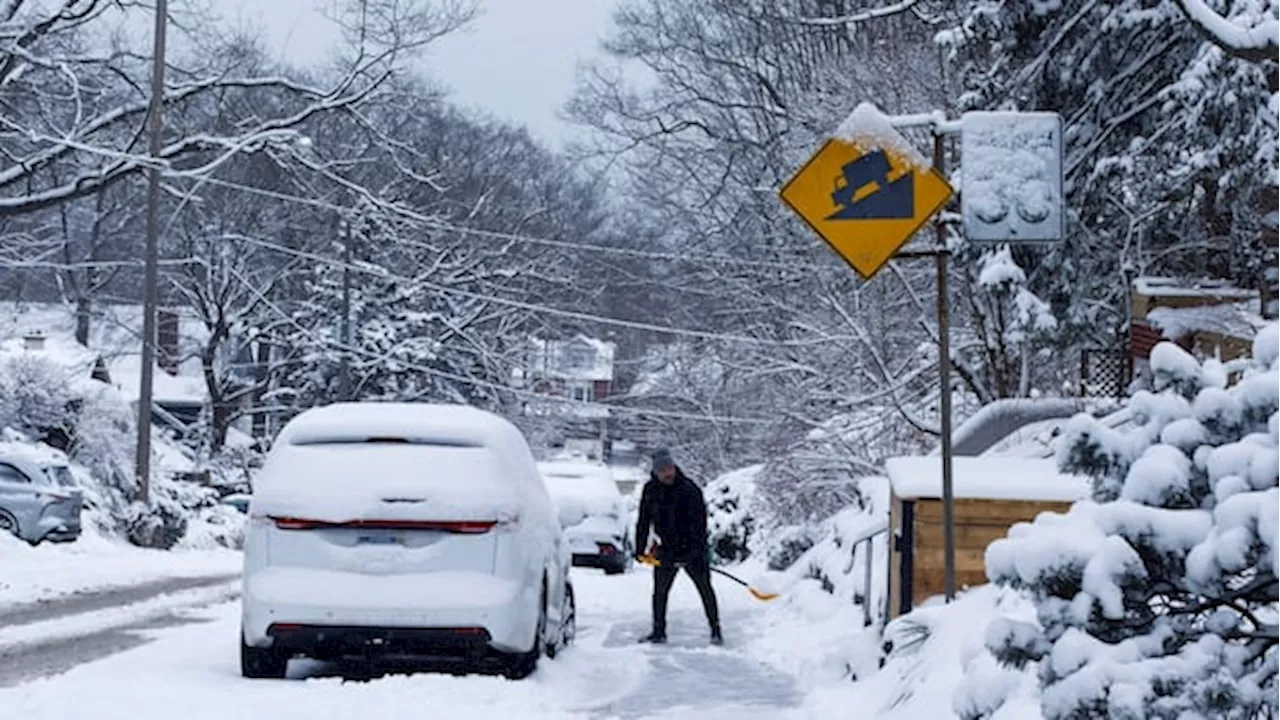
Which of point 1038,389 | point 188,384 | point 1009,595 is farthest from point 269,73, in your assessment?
point 188,384

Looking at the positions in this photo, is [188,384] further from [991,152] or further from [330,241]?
[991,152]

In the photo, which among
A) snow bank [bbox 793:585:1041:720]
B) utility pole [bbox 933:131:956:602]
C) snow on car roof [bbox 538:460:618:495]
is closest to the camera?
snow bank [bbox 793:585:1041:720]

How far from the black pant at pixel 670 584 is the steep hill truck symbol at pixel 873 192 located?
486cm

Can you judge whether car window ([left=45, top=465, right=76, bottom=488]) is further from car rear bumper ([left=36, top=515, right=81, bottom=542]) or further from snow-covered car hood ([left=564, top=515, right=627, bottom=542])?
snow-covered car hood ([left=564, top=515, right=627, bottom=542])

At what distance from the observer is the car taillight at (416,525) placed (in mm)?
10297

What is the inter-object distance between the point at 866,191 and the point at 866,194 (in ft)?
0.06

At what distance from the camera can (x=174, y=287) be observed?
50.3 meters

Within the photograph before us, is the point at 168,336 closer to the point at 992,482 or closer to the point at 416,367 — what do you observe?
the point at 416,367

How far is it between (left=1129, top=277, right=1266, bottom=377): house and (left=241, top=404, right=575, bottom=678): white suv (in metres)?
7.10

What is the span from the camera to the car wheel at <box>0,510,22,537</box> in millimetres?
27578

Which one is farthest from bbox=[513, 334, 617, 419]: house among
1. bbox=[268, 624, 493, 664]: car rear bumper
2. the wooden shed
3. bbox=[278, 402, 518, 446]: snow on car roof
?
the wooden shed

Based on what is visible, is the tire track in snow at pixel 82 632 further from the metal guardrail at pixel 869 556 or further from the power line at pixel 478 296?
the power line at pixel 478 296

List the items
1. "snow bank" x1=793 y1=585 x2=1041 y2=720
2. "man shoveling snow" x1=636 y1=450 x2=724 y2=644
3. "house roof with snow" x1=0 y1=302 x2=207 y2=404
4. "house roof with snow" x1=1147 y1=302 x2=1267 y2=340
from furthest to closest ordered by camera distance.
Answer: "house roof with snow" x1=0 y1=302 x2=207 y2=404 → "house roof with snow" x1=1147 y1=302 x2=1267 y2=340 → "man shoveling snow" x1=636 y1=450 x2=724 y2=644 → "snow bank" x1=793 y1=585 x2=1041 y2=720

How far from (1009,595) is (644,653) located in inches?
212
